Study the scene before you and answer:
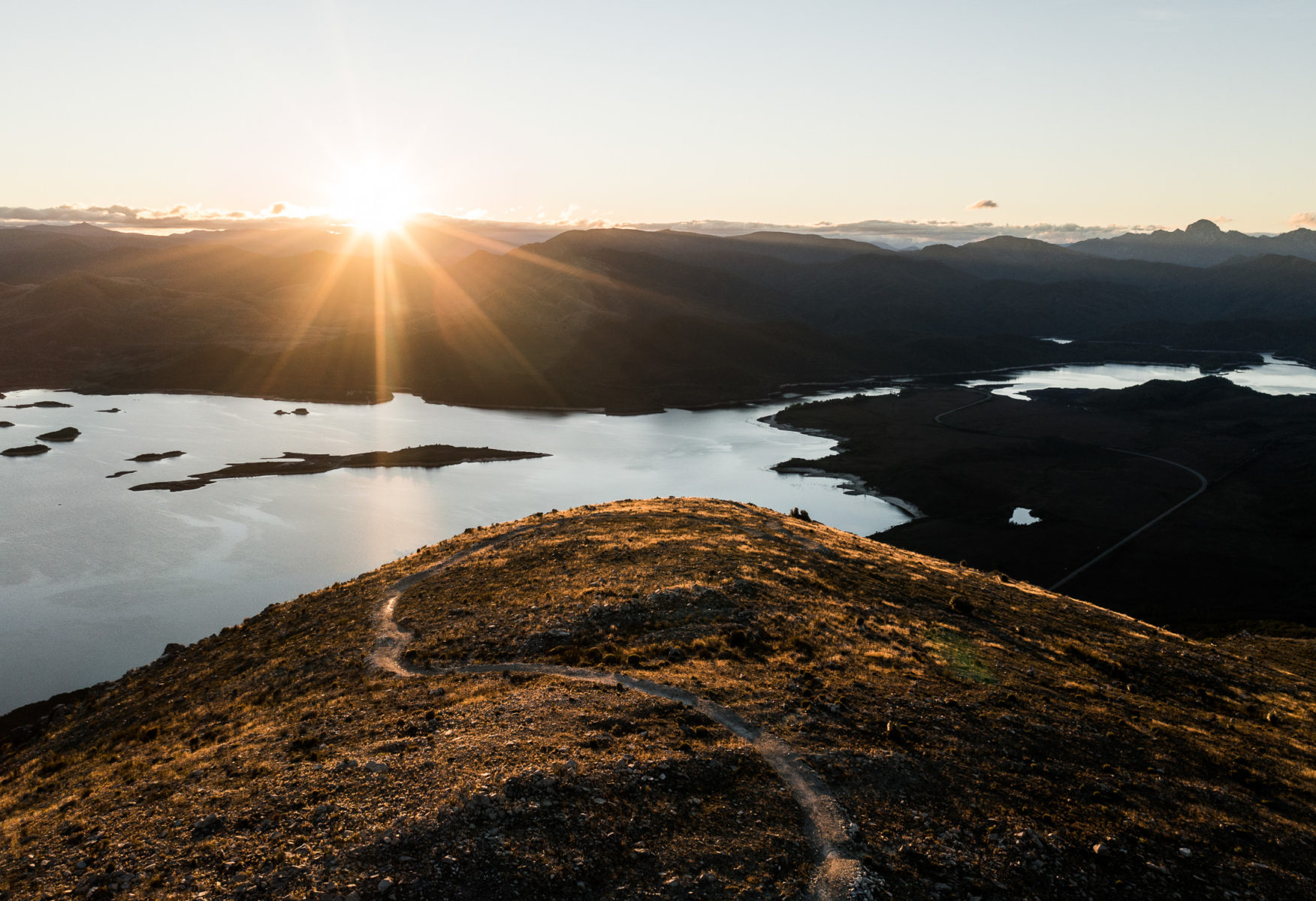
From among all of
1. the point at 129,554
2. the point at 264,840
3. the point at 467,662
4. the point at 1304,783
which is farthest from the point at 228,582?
the point at 1304,783

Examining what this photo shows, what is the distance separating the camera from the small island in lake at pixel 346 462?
5182 inches

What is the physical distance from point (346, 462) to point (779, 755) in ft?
480

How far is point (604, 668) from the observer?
99.6 feet

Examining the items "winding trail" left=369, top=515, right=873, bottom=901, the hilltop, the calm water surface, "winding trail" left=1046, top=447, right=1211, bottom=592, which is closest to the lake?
the calm water surface

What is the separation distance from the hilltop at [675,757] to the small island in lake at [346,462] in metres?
99.6

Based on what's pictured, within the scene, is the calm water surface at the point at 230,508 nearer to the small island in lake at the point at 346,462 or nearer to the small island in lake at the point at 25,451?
the small island in lake at the point at 25,451

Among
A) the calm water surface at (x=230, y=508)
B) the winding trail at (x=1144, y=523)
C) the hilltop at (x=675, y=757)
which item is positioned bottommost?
the winding trail at (x=1144, y=523)

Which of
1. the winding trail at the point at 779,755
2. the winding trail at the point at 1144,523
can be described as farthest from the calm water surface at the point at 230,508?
the winding trail at the point at 779,755

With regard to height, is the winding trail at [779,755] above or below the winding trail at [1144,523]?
above

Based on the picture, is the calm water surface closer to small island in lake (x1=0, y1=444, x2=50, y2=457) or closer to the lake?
the lake

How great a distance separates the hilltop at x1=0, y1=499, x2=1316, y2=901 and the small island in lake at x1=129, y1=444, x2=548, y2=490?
3922 inches

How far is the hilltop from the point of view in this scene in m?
18.1

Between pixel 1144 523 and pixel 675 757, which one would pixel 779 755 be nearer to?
pixel 675 757

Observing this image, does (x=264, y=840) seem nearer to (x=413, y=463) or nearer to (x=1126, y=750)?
(x=1126, y=750)
